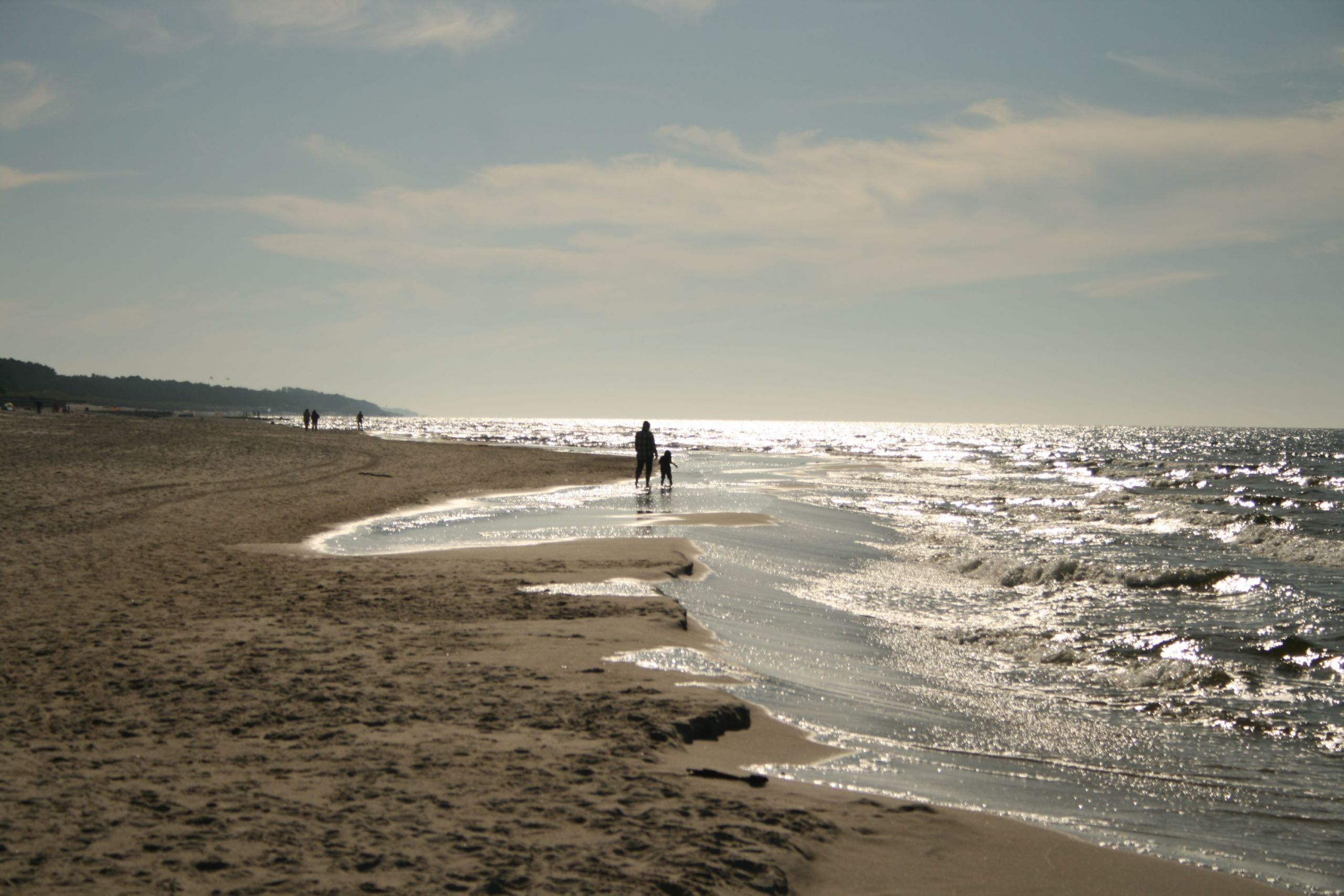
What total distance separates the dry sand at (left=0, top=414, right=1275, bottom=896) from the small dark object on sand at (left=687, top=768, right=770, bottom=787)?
0.04 meters

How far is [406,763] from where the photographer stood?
5047mm

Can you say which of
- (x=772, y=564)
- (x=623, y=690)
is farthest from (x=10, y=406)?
(x=623, y=690)

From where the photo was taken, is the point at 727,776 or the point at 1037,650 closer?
the point at 727,776

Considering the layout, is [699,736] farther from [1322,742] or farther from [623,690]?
[1322,742]

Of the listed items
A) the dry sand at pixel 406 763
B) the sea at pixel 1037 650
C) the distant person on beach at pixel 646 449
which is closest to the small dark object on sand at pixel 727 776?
the dry sand at pixel 406 763

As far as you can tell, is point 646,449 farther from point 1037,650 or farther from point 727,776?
point 727,776

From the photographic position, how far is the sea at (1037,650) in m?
5.77

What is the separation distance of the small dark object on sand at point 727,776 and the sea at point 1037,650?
1.30ft

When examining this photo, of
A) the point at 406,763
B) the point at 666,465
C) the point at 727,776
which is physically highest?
the point at 666,465

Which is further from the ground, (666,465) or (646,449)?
(646,449)

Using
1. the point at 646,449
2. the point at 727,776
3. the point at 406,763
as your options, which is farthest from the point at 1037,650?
the point at 646,449

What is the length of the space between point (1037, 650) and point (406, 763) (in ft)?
26.0

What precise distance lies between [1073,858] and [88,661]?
703cm

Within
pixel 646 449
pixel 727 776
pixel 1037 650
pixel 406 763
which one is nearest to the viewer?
pixel 406 763
